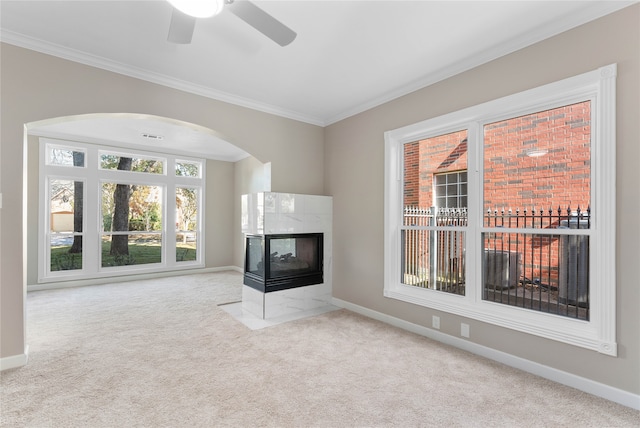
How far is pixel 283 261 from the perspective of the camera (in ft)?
13.2

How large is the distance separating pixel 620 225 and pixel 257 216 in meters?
3.44

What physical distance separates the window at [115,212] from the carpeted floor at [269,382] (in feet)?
7.52

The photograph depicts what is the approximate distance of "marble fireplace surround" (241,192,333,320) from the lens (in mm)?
3854

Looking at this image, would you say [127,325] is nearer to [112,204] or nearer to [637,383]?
[112,204]

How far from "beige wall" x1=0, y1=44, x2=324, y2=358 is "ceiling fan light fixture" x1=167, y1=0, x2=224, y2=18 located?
1776 millimetres

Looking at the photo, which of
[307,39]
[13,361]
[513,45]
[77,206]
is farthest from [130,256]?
[513,45]

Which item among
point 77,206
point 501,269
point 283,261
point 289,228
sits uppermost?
point 77,206

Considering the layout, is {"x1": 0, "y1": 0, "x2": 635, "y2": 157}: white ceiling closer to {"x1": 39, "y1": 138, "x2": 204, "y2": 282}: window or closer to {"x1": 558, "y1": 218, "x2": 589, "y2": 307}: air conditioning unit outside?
{"x1": 558, "y1": 218, "x2": 589, "y2": 307}: air conditioning unit outside

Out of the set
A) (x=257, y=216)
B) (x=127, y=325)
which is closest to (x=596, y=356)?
(x=257, y=216)

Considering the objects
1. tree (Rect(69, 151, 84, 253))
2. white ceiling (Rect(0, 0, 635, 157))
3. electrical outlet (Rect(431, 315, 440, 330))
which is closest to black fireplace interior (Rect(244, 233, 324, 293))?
electrical outlet (Rect(431, 315, 440, 330))

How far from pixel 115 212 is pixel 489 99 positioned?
6659 mm

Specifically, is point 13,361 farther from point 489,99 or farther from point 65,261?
point 489,99

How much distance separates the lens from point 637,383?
200 cm

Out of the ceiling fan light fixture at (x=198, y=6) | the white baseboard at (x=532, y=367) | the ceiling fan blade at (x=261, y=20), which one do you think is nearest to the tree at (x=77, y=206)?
the ceiling fan light fixture at (x=198, y=6)
